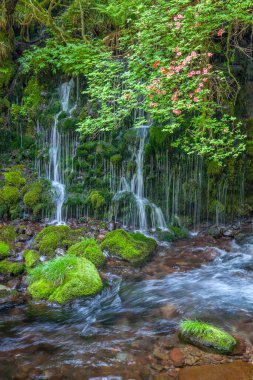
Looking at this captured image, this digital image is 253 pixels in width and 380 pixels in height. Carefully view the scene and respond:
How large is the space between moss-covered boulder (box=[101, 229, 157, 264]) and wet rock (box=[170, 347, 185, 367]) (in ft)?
9.70

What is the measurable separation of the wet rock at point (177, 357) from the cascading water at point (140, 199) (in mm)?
5118

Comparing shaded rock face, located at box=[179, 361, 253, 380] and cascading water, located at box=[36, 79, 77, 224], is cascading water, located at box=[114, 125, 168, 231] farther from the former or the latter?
shaded rock face, located at box=[179, 361, 253, 380]

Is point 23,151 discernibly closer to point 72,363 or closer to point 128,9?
point 128,9

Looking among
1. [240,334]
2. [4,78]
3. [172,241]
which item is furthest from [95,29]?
[240,334]

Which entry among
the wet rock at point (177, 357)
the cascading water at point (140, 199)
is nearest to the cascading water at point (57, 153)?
the cascading water at point (140, 199)

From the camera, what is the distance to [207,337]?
379 cm

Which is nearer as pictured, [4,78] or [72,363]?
[72,363]

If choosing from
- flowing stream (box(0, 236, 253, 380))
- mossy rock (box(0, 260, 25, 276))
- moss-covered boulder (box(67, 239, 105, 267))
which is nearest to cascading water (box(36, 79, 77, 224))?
moss-covered boulder (box(67, 239, 105, 267))

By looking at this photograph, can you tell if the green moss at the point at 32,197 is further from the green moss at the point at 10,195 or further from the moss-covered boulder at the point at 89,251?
the moss-covered boulder at the point at 89,251

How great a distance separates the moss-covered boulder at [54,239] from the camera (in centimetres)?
698

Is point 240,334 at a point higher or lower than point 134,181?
lower

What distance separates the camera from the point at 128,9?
9.62 meters

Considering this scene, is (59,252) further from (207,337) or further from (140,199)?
(207,337)

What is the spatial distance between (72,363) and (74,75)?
916cm
